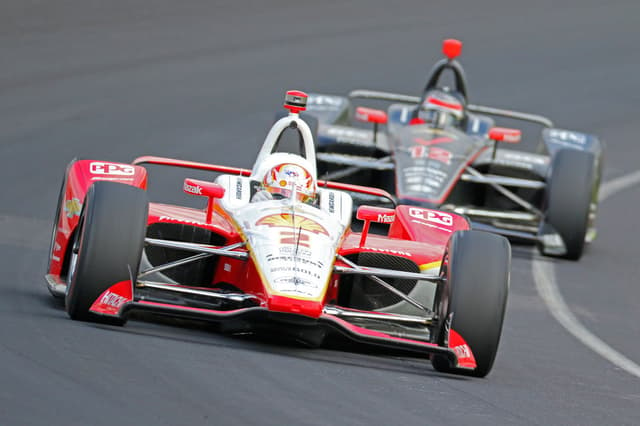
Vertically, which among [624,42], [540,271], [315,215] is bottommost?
[540,271]

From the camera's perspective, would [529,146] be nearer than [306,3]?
Yes

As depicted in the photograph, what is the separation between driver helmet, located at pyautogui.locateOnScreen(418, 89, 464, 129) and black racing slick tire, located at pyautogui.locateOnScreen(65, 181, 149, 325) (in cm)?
862

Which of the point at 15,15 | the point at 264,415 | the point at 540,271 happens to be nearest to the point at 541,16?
the point at 15,15

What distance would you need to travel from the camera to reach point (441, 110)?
1700 cm

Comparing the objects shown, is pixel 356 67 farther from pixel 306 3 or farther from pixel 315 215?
pixel 315 215

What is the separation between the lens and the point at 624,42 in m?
32.8

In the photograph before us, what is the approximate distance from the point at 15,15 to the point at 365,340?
18.4 meters

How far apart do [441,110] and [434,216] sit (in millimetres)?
6183

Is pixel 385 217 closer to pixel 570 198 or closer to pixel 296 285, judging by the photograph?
pixel 296 285

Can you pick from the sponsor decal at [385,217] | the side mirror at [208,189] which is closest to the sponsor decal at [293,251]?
the side mirror at [208,189]

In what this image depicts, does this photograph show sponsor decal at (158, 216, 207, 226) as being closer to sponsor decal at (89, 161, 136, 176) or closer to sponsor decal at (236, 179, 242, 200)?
sponsor decal at (236, 179, 242, 200)

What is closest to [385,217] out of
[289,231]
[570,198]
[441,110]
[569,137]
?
[289,231]

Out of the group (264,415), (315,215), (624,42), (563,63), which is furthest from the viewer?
(624,42)

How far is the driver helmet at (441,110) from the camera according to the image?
1688 centimetres
